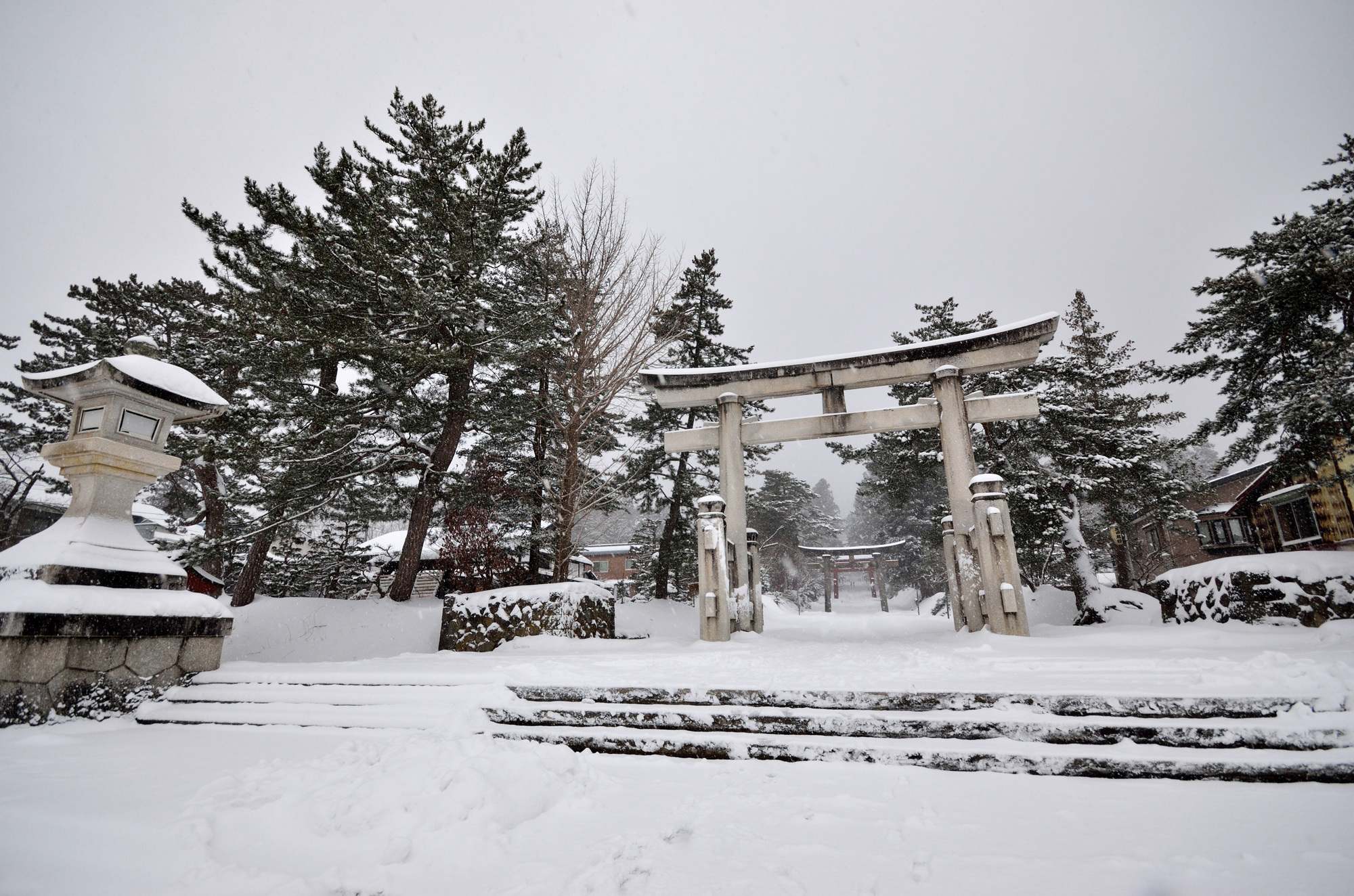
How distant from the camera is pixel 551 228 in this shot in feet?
39.0

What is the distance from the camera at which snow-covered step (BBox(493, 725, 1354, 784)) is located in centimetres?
253

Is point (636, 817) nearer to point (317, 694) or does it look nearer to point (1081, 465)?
point (317, 694)

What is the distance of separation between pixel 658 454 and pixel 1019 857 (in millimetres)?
15049

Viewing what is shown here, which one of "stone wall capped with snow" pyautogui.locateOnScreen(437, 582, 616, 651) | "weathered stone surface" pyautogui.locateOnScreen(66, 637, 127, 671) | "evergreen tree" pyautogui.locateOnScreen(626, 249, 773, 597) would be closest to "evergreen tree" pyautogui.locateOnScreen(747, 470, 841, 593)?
"evergreen tree" pyautogui.locateOnScreen(626, 249, 773, 597)

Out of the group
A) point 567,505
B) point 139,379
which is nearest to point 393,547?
point 567,505

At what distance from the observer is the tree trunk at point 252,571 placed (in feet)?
44.0

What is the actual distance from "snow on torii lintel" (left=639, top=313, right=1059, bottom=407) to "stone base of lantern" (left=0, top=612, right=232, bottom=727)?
23.7 feet

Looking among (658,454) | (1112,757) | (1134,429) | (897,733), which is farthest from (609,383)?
(1134,429)

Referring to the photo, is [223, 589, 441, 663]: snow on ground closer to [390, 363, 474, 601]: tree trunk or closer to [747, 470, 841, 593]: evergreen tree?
[390, 363, 474, 601]: tree trunk

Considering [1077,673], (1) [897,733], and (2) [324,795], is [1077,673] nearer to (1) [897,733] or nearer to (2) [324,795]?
(1) [897,733]

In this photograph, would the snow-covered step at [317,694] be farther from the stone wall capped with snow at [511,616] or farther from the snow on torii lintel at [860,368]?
the snow on torii lintel at [860,368]

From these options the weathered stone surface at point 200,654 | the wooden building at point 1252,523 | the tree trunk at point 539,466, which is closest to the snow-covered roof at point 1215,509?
the wooden building at point 1252,523

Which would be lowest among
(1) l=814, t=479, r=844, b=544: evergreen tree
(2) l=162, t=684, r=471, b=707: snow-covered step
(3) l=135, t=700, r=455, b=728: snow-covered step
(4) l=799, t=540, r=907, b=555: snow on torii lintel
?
(3) l=135, t=700, r=455, b=728: snow-covered step

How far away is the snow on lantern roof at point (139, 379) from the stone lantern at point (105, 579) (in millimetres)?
13
